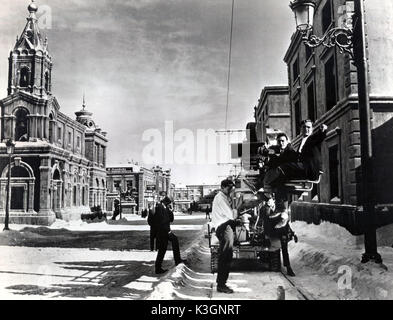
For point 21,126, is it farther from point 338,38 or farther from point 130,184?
point 130,184

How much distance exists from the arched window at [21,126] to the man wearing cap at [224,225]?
15.4 m

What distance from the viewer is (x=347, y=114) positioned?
11141mm

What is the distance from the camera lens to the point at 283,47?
630cm

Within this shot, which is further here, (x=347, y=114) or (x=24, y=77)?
(x=24, y=77)

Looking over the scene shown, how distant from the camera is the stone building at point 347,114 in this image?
980 centimetres

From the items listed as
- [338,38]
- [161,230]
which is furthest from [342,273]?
[338,38]

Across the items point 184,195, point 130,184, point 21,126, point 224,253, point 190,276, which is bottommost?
point 190,276

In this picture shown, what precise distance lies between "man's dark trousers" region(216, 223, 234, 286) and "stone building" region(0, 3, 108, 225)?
22.3ft

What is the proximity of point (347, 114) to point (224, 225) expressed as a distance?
24.7 ft

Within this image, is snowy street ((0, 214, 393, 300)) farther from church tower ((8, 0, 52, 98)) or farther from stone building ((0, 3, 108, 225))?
church tower ((8, 0, 52, 98))

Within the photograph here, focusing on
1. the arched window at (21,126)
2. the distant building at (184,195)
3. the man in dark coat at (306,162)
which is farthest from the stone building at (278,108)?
the distant building at (184,195)

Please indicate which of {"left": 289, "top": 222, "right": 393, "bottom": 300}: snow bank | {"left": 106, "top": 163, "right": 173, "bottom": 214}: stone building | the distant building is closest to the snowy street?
{"left": 289, "top": 222, "right": 393, "bottom": 300}: snow bank

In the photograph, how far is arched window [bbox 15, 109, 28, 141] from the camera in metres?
18.5
